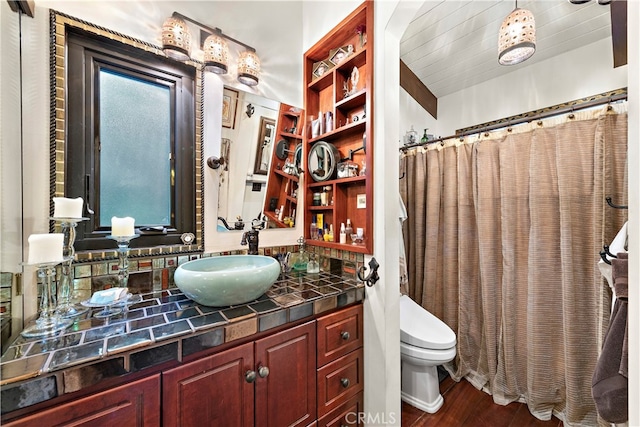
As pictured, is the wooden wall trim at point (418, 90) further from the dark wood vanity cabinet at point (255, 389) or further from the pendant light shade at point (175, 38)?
the dark wood vanity cabinet at point (255, 389)

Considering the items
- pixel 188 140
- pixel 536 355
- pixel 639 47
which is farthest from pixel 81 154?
pixel 536 355

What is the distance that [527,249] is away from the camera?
1620mm

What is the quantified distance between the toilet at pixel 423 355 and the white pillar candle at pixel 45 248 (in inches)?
66.7

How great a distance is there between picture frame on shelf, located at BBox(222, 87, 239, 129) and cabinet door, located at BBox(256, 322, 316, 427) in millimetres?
1158

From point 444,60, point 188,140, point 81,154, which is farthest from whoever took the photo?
point 444,60

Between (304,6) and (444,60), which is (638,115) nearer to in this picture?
(304,6)

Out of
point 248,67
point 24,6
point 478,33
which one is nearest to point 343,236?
point 248,67

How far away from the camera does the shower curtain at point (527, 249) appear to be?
1.39 meters

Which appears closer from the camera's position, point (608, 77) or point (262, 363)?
point (262, 363)

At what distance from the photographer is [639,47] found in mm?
406

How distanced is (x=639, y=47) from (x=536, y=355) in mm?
1830

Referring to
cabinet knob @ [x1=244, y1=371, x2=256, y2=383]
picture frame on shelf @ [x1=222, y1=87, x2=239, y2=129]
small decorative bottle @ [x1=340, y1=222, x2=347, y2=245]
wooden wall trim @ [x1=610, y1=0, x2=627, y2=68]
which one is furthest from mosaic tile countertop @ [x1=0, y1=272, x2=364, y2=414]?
wooden wall trim @ [x1=610, y1=0, x2=627, y2=68]

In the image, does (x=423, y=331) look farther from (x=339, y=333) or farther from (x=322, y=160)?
(x=322, y=160)

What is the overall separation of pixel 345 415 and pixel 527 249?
1523 mm
